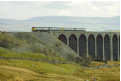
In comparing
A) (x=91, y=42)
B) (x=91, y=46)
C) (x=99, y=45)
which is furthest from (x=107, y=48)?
(x=91, y=42)

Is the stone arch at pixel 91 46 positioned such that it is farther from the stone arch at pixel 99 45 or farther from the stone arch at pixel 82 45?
the stone arch at pixel 82 45

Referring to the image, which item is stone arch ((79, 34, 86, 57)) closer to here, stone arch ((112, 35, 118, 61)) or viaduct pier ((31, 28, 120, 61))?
viaduct pier ((31, 28, 120, 61))

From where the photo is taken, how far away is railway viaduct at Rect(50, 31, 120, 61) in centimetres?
10838

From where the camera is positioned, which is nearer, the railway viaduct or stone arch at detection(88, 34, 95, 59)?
the railway viaduct

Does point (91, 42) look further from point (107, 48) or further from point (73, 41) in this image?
point (107, 48)

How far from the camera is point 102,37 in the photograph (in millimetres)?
129500

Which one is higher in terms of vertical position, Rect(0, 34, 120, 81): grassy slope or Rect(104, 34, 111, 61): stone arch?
Rect(104, 34, 111, 61): stone arch

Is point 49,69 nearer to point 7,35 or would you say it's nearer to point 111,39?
point 7,35

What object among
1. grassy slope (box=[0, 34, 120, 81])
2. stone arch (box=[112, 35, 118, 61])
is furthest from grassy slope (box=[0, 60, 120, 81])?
stone arch (box=[112, 35, 118, 61])

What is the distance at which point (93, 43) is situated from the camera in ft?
417

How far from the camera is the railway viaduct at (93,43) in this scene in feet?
356

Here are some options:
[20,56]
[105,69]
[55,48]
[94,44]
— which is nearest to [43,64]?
[20,56]

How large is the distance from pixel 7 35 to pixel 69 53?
24.8 metres

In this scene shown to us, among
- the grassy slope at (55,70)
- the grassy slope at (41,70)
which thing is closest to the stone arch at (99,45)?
the grassy slope at (41,70)
